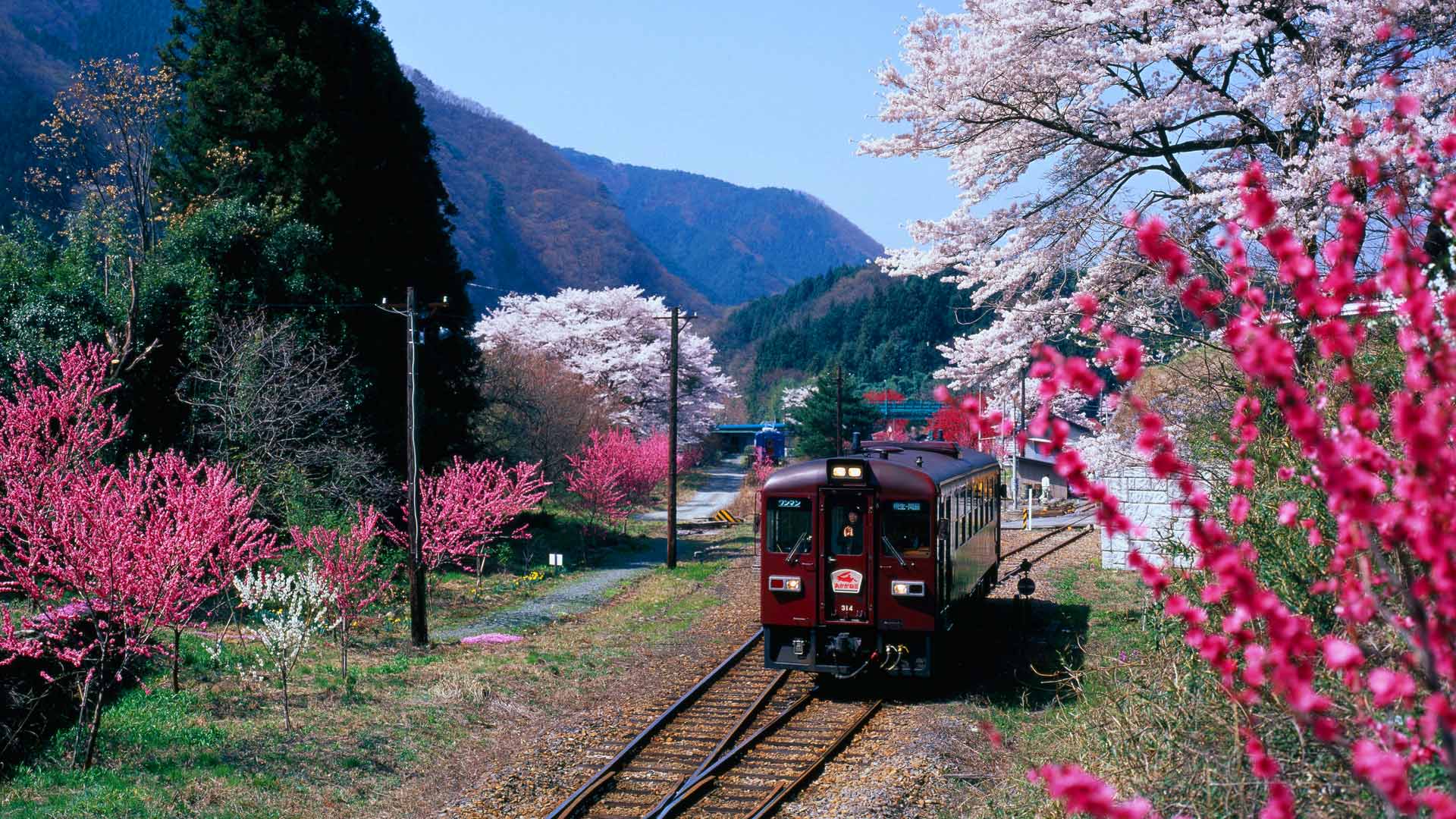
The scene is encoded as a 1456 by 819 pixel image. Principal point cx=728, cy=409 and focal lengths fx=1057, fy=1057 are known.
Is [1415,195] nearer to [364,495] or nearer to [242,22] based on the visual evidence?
[364,495]

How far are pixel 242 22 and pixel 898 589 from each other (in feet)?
74.9

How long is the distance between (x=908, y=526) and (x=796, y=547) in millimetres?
1340

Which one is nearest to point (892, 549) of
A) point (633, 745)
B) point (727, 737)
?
point (727, 737)

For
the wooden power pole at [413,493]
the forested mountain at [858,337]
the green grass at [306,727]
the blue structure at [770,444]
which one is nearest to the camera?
the green grass at [306,727]

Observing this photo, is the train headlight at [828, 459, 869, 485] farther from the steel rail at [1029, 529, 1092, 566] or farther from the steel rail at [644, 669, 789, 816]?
the steel rail at [1029, 529, 1092, 566]

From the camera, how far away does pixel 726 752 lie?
1094 cm

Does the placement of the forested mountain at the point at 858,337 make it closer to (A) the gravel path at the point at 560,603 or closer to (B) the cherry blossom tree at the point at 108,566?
(A) the gravel path at the point at 560,603

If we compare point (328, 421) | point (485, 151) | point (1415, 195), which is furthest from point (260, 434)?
point (485, 151)

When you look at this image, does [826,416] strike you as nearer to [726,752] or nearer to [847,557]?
[847,557]

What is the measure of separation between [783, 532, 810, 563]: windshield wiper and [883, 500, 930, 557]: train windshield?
37.2 inches

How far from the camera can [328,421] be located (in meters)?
24.2

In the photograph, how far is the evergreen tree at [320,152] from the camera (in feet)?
84.6

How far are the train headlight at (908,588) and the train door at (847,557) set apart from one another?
0.90 feet

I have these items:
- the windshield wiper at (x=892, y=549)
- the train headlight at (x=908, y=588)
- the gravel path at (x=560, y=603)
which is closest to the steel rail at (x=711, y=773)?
the train headlight at (x=908, y=588)
